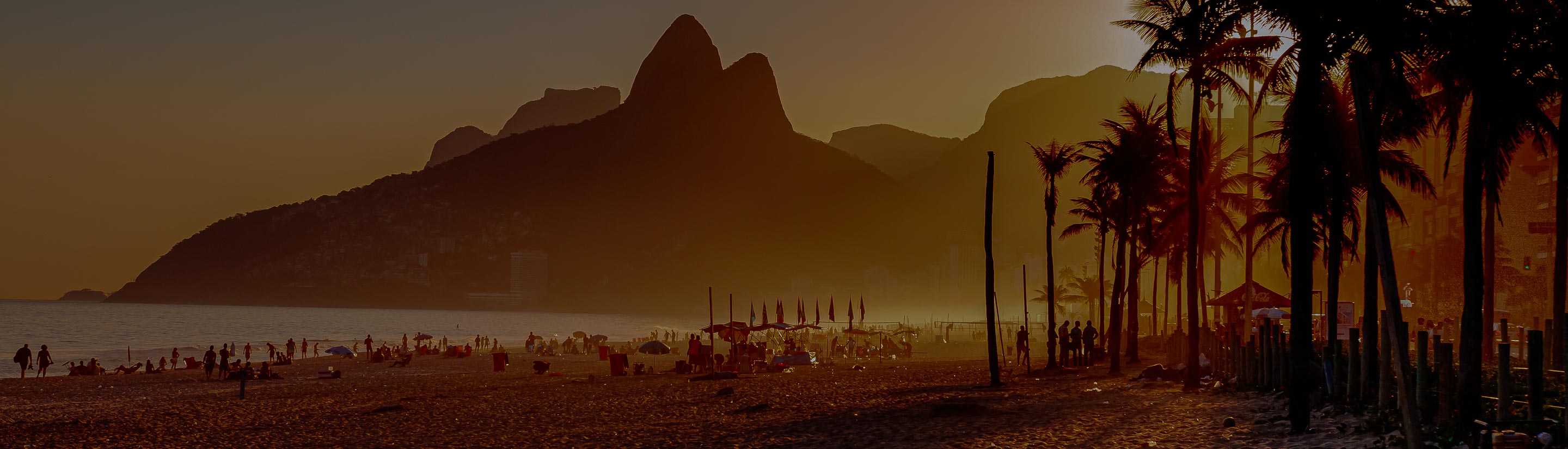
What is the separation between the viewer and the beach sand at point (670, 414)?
1662 cm

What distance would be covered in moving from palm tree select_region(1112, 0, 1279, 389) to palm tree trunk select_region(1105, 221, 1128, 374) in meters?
3.13

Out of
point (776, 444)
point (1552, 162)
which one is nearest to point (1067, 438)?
point (776, 444)

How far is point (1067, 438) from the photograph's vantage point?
15633 mm

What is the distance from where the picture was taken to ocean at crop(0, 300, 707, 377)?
84688mm

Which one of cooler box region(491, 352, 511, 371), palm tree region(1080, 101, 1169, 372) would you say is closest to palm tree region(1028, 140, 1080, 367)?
palm tree region(1080, 101, 1169, 372)

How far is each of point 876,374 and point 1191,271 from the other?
491 inches

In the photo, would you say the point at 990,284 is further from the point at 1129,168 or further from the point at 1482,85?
the point at 1482,85

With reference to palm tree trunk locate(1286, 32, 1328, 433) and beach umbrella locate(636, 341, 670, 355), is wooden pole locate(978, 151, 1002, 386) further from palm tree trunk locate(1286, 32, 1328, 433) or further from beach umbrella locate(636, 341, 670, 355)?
beach umbrella locate(636, 341, 670, 355)

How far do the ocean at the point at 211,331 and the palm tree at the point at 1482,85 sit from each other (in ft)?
200

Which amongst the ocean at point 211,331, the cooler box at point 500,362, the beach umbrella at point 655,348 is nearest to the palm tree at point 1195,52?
the beach umbrella at point 655,348

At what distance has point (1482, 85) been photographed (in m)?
17.0

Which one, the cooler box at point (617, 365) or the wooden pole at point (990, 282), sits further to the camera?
the cooler box at point (617, 365)

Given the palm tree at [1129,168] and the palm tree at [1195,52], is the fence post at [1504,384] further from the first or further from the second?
the palm tree at [1129,168]

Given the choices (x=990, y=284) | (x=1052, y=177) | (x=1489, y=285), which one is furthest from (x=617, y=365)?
(x=1489, y=285)
